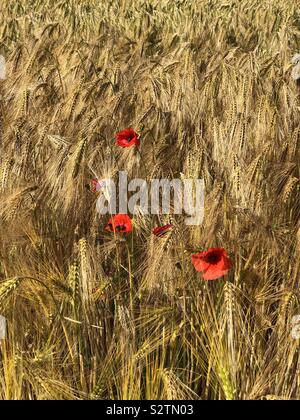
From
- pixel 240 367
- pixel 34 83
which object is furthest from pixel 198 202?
pixel 34 83

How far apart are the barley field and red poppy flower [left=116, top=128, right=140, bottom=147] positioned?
44 millimetres

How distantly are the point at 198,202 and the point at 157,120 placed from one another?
802 mm

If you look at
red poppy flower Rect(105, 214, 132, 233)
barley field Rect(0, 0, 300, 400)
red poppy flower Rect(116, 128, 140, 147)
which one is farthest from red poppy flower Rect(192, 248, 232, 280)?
red poppy flower Rect(116, 128, 140, 147)

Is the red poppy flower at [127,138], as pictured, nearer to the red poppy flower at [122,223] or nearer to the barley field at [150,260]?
the barley field at [150,260]

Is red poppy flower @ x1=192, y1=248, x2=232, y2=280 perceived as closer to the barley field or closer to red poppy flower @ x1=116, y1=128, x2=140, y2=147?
the barley field

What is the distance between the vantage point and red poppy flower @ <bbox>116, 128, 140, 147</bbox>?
2.08m

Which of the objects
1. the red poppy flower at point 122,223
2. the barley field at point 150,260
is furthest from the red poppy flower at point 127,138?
the red poppy flower at point 122,223

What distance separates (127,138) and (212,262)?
720 millimetres

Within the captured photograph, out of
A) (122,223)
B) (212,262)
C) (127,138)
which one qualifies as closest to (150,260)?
(212,262)

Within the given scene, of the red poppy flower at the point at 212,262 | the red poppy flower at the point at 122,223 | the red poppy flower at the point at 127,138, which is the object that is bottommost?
the red poppy flower at the point at 212,262

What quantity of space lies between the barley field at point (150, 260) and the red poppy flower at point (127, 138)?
0.04 meters

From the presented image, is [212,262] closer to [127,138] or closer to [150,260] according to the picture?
[150,260]

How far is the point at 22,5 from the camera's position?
→ 7660 mm

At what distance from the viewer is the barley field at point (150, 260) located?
1.49 metres
